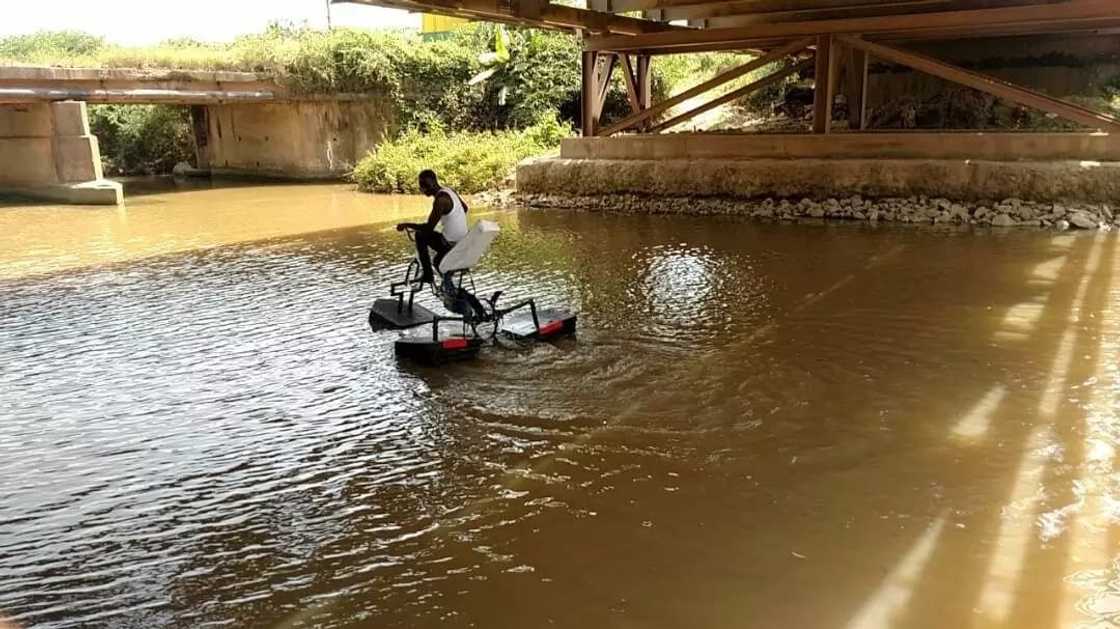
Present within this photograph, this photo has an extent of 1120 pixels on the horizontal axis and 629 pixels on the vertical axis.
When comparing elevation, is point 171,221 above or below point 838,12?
below

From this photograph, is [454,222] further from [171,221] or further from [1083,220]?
[171,221]

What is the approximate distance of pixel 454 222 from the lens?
7.34 meters

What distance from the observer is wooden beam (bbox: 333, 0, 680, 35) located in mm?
13664

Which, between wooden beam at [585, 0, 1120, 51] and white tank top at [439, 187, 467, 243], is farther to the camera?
wooden beam at [585, 0, 1120, 51]

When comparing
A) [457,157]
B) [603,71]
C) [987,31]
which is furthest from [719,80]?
[457,157]

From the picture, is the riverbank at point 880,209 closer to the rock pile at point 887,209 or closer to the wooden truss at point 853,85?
the rock pile at point 887,209

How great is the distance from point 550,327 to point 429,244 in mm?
1343

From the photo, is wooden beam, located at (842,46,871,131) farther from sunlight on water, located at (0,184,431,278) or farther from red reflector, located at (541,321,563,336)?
red reflector, located at (541,321,563,336)

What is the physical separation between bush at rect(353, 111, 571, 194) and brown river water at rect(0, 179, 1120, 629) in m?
11.7

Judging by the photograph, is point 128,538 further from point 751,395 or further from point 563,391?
point 751,395

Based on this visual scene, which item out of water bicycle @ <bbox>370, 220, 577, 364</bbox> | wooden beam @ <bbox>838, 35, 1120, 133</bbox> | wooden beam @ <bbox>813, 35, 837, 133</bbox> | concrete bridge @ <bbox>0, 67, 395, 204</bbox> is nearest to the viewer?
water bicycle @ <bbox>370, 220, 577, 364</bbox>

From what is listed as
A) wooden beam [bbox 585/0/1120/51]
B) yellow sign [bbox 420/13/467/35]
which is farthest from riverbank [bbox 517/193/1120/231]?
yellow sign [bbox 420/13/467/35]

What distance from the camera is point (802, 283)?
32.5 ft

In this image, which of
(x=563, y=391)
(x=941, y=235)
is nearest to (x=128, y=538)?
(x=563, y=391)
